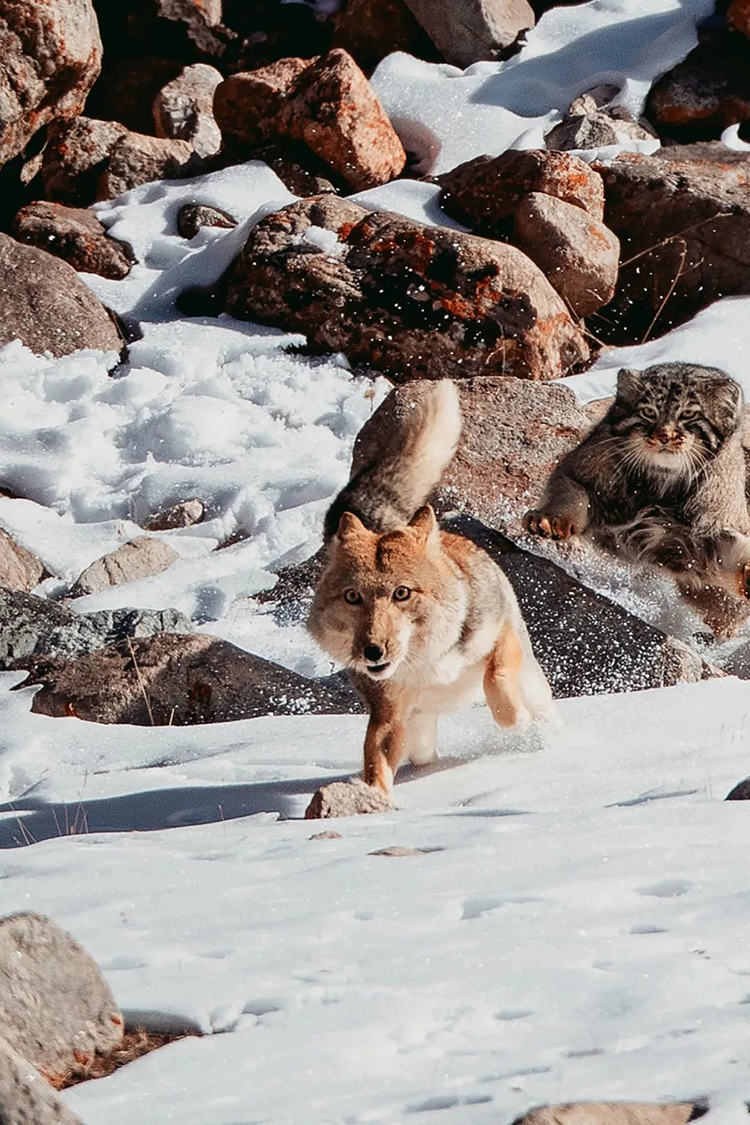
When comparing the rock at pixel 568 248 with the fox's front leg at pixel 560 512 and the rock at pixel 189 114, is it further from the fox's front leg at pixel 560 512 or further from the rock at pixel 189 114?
the fox's front leg at pixel 560 512

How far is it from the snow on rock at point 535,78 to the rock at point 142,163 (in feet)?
7.17

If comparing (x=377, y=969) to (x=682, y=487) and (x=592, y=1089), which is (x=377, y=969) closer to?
(x=592, y=1089)

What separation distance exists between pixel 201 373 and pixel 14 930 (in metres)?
9.89

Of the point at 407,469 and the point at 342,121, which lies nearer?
the point at 407,469

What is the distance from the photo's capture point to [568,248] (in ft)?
42.7

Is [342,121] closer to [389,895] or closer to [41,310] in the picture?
[41,310]

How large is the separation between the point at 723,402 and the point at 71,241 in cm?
787

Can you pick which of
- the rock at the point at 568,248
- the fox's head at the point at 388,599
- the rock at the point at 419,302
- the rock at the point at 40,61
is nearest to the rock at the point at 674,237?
the rock at the point at 568,248

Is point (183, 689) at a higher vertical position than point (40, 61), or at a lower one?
lower

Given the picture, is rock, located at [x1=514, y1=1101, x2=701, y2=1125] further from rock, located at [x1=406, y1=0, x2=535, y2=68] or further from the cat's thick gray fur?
rock, located at [x1=406, y1=0, x2=535, y2=68]

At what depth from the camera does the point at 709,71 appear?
16203 mm

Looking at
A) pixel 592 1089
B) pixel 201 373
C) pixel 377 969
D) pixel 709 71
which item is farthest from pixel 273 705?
pixel 709 71

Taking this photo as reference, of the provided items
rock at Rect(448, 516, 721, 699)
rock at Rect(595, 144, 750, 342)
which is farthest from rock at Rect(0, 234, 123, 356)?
rock at Rect(448, 516, 721, 699)

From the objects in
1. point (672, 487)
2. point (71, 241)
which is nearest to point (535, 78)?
point (71, 241)
